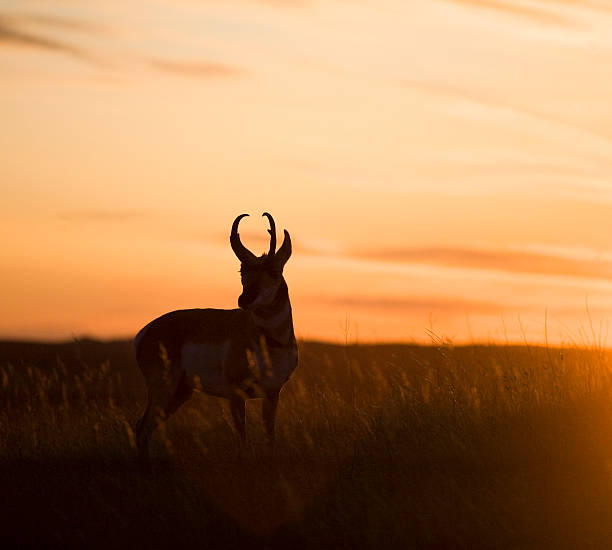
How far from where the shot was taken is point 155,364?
1320 centimetres

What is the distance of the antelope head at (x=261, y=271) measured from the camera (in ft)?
38.3

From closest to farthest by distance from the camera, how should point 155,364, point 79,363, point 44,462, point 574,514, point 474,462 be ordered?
point 574,514 < point 474,462 < point 44,462 < point 155,364 < point 79,363

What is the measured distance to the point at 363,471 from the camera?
10555 millimetres

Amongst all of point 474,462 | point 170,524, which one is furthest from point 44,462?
point 474,462

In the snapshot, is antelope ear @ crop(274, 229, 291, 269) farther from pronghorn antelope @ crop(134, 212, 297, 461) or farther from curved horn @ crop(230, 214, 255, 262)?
curved horn @ crop(230, 214, 255, 262)

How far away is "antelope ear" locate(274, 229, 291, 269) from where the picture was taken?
11961mm

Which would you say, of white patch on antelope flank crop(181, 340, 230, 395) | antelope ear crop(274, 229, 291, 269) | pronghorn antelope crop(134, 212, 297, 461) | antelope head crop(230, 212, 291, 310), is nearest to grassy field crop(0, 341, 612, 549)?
pronghorn antelope crop(134, 212, 297, 461)

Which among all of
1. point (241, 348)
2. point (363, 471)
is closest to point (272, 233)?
point (241, 348)

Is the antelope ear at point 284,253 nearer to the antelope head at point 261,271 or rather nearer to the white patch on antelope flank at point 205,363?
the antelope head at point 261,271

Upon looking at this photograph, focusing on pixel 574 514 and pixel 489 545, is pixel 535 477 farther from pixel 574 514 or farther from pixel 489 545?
pixel 489 545

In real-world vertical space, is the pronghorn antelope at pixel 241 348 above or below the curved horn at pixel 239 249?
below

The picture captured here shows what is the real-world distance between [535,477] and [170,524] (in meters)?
3.65

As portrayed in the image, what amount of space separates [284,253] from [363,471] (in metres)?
2.70

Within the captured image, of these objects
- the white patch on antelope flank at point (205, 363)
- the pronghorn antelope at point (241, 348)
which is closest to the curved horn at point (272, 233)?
the pronghorn antelope at point (241, 348)
